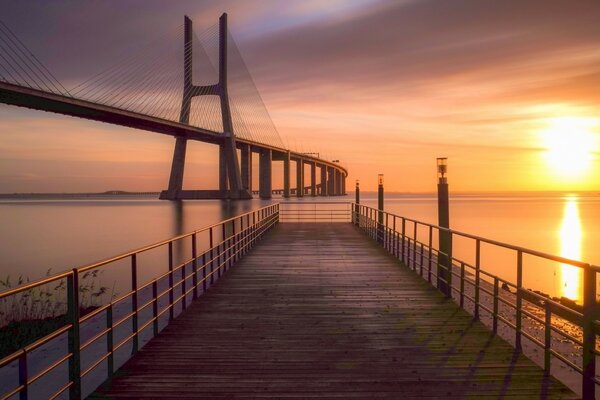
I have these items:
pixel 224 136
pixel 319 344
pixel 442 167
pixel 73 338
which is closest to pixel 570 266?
pixel 442 167

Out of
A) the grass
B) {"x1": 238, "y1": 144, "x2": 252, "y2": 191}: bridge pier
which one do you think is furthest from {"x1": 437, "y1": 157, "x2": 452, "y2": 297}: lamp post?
{"x1": 238, "y1": 144, "x2": 252, "y2": 191}: bridge pier

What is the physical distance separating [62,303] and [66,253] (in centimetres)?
2133

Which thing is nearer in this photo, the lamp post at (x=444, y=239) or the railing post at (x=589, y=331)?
the railing post at (x=589, y=331)

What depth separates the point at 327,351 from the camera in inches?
234

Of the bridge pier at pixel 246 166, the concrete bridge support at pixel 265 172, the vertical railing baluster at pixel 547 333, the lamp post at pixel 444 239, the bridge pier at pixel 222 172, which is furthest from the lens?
the concrete bridge support at pixel 265 172

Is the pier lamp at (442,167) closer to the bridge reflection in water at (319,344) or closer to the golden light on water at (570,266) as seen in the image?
the bridge reflection in water at (319,344)

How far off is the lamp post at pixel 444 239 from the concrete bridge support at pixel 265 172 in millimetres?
75264

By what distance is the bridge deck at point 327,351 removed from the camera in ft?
15.9

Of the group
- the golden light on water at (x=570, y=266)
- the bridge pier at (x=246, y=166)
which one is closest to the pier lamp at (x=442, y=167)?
the golden light on water at (x=570, y=266)

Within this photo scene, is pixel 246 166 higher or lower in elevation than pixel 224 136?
lower

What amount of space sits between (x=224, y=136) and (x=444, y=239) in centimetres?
5823

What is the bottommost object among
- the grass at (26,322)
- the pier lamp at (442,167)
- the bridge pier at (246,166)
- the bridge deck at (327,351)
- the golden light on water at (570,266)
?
the golden light on water at (570,266)

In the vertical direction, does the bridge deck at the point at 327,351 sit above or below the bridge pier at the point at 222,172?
below

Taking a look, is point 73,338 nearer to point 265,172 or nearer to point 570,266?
point 570,266
